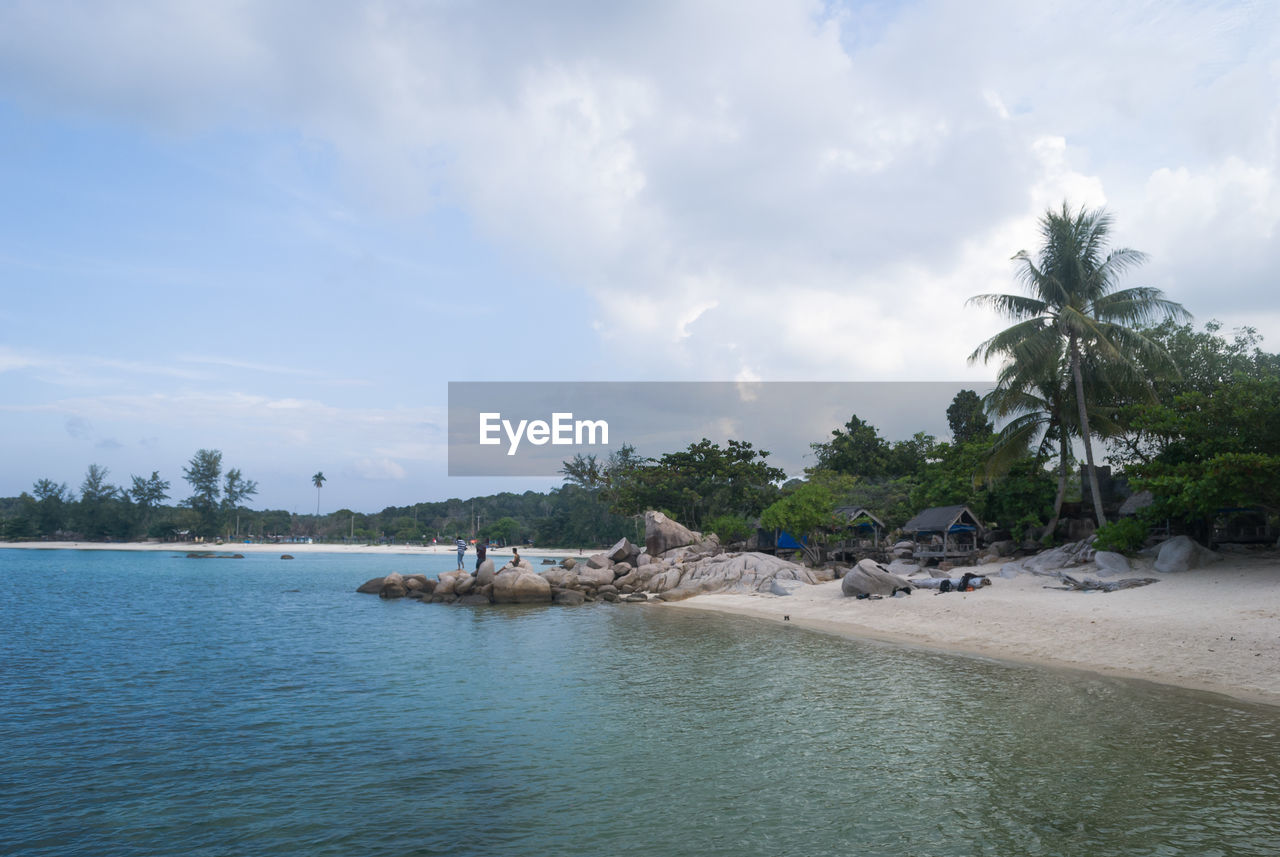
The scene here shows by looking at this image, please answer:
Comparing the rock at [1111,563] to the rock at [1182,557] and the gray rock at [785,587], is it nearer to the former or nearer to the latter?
the rock at [1182,557]

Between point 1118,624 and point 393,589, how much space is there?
109 feet

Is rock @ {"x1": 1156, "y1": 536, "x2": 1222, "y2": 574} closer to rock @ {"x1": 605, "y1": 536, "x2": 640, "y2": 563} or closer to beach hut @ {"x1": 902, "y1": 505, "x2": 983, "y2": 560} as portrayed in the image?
beach hut @ {"x1": 902, "y1": 505, "x2": 983, "y2": 560}

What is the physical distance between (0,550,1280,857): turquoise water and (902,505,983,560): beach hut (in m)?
17.1

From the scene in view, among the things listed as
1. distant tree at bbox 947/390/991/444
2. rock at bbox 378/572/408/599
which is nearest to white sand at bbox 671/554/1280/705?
rock at bbox 378/572/408/599

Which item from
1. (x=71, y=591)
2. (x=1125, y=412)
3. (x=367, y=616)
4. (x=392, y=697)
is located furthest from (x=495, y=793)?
Answer: (x=71, y=591)

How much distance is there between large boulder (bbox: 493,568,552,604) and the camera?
35156 mm

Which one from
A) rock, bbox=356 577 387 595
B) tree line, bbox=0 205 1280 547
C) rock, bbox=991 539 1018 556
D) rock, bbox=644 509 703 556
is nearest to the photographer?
tree line, bbox=0 205 1280 547

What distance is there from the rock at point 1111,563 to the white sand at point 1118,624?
2.54 feet

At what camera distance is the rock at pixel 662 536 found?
156 feet

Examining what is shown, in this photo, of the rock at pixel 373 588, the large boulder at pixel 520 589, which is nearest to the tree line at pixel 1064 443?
the large boulder at pixel 520 589

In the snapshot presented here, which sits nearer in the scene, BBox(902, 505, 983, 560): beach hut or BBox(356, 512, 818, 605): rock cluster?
BBox(902, 505, 983, 560): beach hut

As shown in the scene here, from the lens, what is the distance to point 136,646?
69.5ft

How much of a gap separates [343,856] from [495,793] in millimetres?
2196

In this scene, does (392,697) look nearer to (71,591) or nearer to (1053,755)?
(1053,755)
